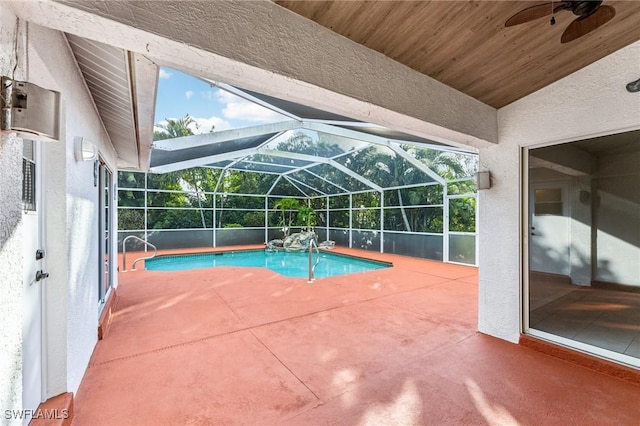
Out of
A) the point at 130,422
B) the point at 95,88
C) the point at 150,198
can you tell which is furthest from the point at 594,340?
the point at 150,198

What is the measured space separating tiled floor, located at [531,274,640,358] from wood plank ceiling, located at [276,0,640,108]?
2.17m

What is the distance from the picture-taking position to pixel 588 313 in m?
2.98

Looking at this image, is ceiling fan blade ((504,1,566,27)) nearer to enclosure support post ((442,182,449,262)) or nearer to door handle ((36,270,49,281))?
door handle ((36,270,49,281))

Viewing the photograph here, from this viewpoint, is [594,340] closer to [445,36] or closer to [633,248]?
[633,248]

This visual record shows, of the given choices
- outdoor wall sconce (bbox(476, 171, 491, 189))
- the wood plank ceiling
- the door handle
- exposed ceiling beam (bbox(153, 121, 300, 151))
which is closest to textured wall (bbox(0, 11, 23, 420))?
the door handle

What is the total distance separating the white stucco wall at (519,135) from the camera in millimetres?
2574

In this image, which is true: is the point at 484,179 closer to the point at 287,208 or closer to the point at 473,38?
the point at 473,38

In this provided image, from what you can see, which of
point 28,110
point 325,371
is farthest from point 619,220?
point 28,110

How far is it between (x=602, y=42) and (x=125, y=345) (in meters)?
5.54

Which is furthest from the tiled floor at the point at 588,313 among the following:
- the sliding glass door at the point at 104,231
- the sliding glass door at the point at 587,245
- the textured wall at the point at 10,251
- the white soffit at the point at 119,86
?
the sliding glass door at the point at 104,231

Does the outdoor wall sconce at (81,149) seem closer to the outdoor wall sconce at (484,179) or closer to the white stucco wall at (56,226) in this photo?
the white stucco wall at (56,226)

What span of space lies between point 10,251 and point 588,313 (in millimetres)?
4643

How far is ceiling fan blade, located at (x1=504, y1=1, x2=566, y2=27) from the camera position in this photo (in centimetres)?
169

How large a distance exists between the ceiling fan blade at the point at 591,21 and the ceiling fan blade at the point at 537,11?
19 centimetres
